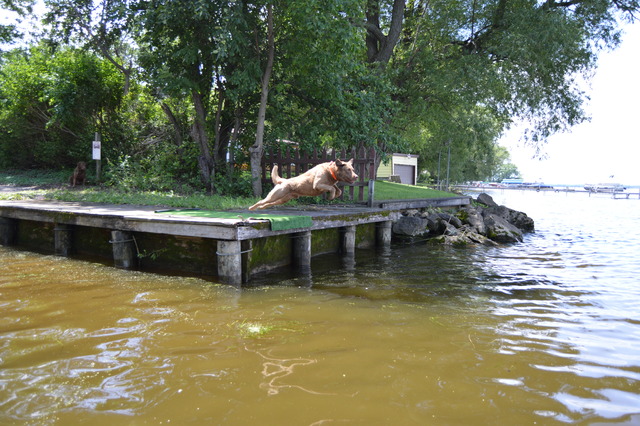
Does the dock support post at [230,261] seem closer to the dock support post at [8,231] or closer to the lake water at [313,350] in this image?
the lake water at [313,350]

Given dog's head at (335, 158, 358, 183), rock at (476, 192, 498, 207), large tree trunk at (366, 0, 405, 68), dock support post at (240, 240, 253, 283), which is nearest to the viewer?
dog's head at (335, 158, 358, 183)

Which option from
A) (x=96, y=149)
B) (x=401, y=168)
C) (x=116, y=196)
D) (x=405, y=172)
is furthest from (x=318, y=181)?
(x=405, y=172)

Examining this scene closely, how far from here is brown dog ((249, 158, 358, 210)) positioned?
7207 mm

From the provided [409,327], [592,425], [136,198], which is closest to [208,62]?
[136,198]

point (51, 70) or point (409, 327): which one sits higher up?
point (51, 70)

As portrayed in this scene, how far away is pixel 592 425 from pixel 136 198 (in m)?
11.9

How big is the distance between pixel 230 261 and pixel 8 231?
25.4 feet

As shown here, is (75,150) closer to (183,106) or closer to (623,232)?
(183,106)

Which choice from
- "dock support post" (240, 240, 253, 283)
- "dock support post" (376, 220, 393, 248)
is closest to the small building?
"dock support post" (376, 220, 393, 248)

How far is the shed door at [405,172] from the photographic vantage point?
40.0 m

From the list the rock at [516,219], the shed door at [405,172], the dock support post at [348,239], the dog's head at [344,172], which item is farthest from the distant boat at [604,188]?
the dog's head at [344,172]

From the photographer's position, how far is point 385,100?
15148 millimetres

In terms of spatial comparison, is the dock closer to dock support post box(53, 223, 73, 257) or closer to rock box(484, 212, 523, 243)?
dock support post box(53, 223, 73, 257)

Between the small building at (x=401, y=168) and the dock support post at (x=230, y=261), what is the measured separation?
29768 millimetres
